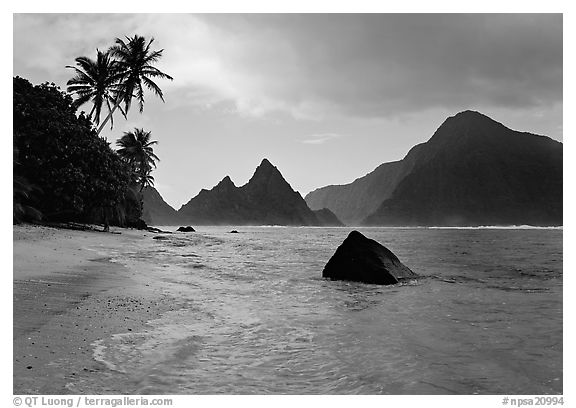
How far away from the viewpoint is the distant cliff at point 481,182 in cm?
1226

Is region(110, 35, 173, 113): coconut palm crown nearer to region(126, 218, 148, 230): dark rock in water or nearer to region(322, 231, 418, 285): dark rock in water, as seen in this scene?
region(126, 218, 148, 230): dark rock in water

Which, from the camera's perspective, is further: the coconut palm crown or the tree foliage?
the coconut palm crown

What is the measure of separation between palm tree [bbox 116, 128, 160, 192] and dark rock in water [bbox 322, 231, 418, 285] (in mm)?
42945

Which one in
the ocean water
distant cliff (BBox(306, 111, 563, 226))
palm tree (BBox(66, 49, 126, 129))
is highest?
palm tree (BBox(66, 49, 126, 129))

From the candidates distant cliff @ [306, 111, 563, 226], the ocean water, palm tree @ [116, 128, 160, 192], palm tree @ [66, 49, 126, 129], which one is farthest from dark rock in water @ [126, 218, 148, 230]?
the ocean water

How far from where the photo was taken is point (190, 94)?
8.26 m

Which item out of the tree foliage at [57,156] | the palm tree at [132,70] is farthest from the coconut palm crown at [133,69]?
the tree foliage at [57,156]

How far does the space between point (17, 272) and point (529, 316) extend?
1025 cm

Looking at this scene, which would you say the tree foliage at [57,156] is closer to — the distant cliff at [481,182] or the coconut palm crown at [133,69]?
the coconut palm crown at [133,69]

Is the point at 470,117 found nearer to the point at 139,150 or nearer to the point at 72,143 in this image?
the point at 72,143

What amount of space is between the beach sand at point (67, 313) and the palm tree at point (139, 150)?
4283 cm

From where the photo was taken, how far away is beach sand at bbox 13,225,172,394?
387 cm

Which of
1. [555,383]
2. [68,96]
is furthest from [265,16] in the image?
[68,96]

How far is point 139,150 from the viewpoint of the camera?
173ft
